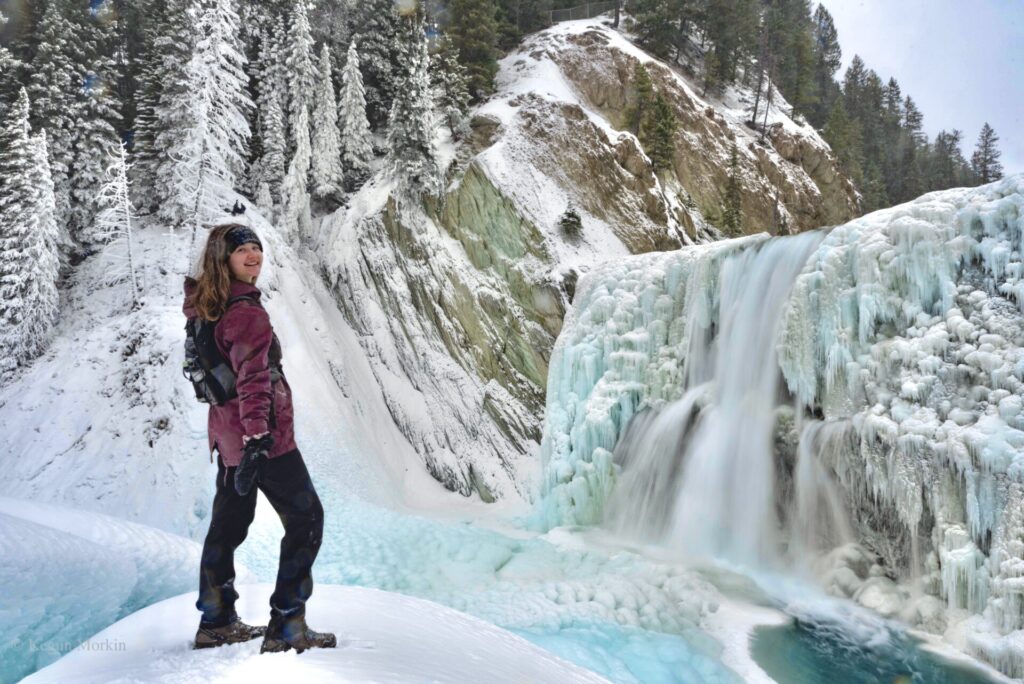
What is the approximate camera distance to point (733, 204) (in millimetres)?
24016

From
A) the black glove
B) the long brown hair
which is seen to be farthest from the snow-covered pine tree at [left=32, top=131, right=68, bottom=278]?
the black glove

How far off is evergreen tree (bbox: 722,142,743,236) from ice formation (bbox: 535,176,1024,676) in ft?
47.0

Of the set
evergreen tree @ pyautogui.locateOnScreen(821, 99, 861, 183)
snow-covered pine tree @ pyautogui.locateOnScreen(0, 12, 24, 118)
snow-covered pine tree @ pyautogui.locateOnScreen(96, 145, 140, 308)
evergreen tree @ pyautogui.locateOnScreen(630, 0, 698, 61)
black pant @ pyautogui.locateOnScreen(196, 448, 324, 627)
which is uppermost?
evergreen tree @ pyautogui.locateOnScreen(630, 0, 698, 61)

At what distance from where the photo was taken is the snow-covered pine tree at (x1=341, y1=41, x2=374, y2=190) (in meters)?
23.4

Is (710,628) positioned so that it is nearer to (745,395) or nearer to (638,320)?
(745,395)

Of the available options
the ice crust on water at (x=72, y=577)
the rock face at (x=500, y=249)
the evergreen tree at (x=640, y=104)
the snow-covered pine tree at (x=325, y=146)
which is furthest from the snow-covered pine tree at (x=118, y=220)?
the evergreen tree at (x=640, y=104)

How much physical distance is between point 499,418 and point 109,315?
41.8ft

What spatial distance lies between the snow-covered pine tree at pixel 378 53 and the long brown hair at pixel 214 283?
25379 millimetres

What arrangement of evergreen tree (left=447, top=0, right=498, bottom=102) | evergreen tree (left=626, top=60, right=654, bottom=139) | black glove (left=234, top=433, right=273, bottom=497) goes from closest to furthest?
black glove (left=234, top=433, right=273, bottom=497) < evergreen tree (left=447, top=0, right=498, bottom=102) < evergreen tree (left=626, top=60, right=654, bottom=139)

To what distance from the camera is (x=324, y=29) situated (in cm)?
2802

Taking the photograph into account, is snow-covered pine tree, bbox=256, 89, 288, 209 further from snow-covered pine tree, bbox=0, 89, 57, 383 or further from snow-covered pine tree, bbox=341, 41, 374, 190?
snow-covered pine tree, bbox=0, 89, 57, 383

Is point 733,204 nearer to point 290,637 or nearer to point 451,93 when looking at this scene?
point 451,93

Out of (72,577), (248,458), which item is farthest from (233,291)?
(72,577)

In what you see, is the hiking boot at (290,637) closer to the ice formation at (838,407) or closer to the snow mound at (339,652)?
the snow mound at (339,652)
